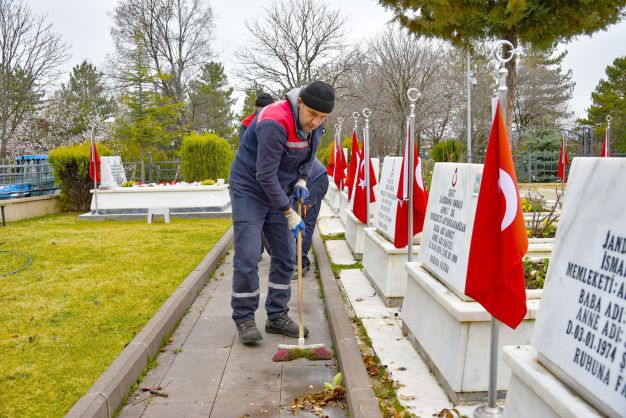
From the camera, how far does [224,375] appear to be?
13.9 ft

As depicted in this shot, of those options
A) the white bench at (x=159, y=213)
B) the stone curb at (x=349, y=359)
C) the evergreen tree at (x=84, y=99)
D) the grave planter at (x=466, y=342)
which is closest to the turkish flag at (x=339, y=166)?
the white bench at (x=159, y=213)

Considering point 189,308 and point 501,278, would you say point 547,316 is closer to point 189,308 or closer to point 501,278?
point 501,278

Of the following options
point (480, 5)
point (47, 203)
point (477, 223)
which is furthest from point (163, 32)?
point (477, 223)

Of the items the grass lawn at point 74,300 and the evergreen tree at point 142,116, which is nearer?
the grass lawn at point 74,300

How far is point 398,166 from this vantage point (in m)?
6.20

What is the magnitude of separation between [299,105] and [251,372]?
210 centimetres

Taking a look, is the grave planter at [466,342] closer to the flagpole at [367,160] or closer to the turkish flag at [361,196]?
the flagpole at [367,160]

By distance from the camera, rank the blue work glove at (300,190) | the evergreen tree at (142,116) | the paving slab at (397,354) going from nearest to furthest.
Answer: the paving slab at (397,354) < the blue work glove at (300,190) < the evergreen tree at (142,116)

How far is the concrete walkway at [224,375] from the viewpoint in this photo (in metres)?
3.67

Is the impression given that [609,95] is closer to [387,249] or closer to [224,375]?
[387,249]

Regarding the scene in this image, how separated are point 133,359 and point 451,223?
8.17 ft

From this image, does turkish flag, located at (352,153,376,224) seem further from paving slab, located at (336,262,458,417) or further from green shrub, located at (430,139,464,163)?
green shrub, located at (430,139,464,163)

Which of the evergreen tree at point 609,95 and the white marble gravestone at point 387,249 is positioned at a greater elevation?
the evergreen tree at point 609,95

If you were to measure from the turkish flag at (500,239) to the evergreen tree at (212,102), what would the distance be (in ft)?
135
